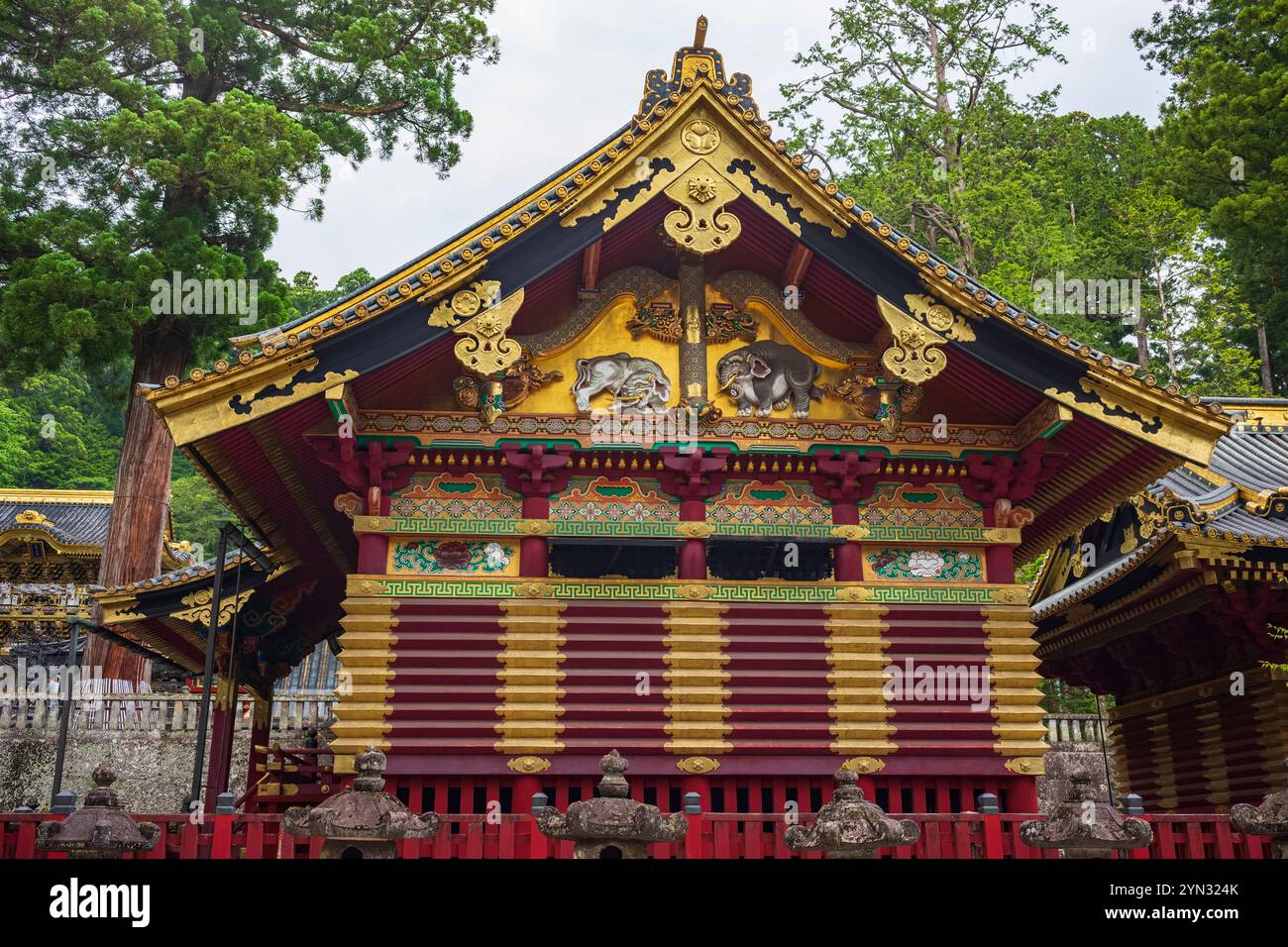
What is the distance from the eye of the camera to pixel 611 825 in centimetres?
912

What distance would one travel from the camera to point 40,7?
25672 millimetres

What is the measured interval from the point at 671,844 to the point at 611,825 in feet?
4.19

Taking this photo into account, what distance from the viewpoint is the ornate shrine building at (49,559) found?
35.7m

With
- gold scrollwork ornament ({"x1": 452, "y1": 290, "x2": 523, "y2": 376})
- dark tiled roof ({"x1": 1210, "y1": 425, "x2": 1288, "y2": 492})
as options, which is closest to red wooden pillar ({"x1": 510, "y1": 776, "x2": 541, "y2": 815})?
gold scrollwork ornament ({"x1": 452, "y1": 290, "x2": 523, "y2": 376})

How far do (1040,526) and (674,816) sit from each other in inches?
320

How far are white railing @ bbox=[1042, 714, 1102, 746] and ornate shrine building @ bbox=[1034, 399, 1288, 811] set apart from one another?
146 inches

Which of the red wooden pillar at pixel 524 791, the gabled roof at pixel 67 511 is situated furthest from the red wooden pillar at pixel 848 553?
the gabled roof at pixel 67 511

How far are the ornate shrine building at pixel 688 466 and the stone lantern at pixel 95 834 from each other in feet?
9.48

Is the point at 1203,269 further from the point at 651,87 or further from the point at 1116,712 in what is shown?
the point at 651,87

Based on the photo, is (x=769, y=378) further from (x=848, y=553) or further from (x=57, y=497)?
(x=57, y=497)

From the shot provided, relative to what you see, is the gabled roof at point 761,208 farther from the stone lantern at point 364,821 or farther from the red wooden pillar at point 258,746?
the red wooden pillar at point 258,746

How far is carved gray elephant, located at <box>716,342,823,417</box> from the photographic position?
1367 cm
